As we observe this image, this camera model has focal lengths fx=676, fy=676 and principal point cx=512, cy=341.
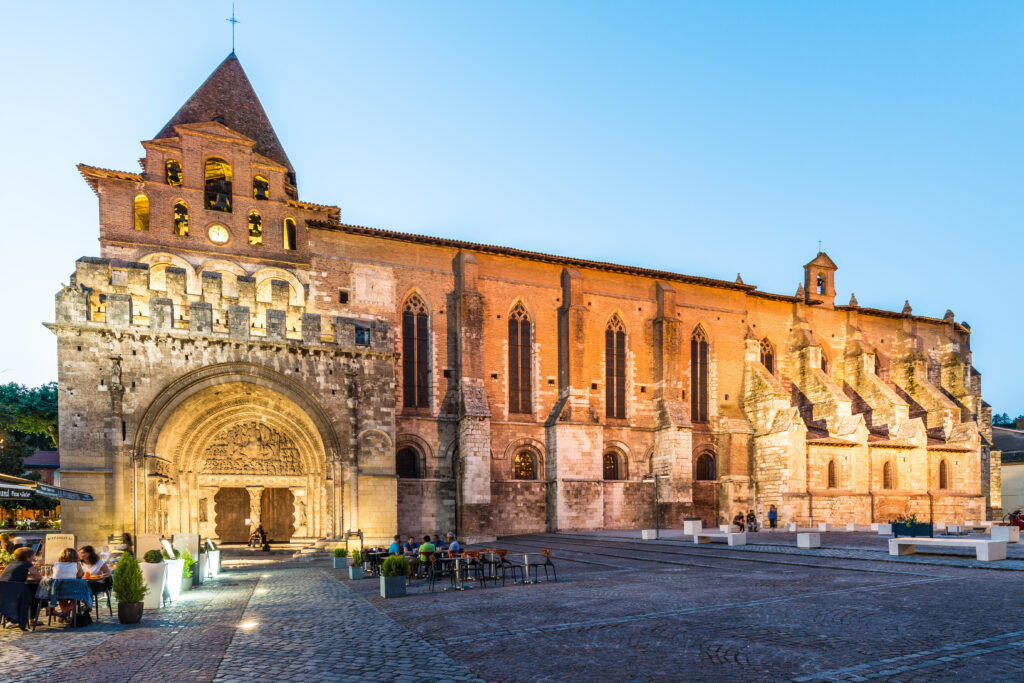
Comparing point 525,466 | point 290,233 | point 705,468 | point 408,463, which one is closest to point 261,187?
point 290,233

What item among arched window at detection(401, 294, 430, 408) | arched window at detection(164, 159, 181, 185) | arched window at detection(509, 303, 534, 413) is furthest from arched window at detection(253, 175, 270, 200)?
arched window at detection(509, 303, 534, 413)

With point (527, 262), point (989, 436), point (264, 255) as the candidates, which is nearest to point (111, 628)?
point (264, 255)

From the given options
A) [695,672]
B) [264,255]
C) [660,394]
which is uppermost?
[264,255]

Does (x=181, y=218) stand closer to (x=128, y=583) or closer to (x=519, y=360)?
(x=519, y=360)

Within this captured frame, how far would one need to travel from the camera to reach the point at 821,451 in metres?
32.7

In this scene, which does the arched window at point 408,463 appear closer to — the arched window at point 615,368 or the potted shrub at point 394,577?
the arched window at point 615,368

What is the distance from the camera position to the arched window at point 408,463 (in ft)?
93.1

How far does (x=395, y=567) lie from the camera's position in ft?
41.7

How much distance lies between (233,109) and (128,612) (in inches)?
990

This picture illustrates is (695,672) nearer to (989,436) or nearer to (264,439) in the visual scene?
(264,439)

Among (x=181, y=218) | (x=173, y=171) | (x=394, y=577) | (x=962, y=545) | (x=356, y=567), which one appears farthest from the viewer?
(x=173, y=171)

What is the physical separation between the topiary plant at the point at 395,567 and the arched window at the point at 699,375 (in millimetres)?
24553

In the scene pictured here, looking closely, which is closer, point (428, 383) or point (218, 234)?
point (218, 234)

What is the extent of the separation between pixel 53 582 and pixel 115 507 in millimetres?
10636
